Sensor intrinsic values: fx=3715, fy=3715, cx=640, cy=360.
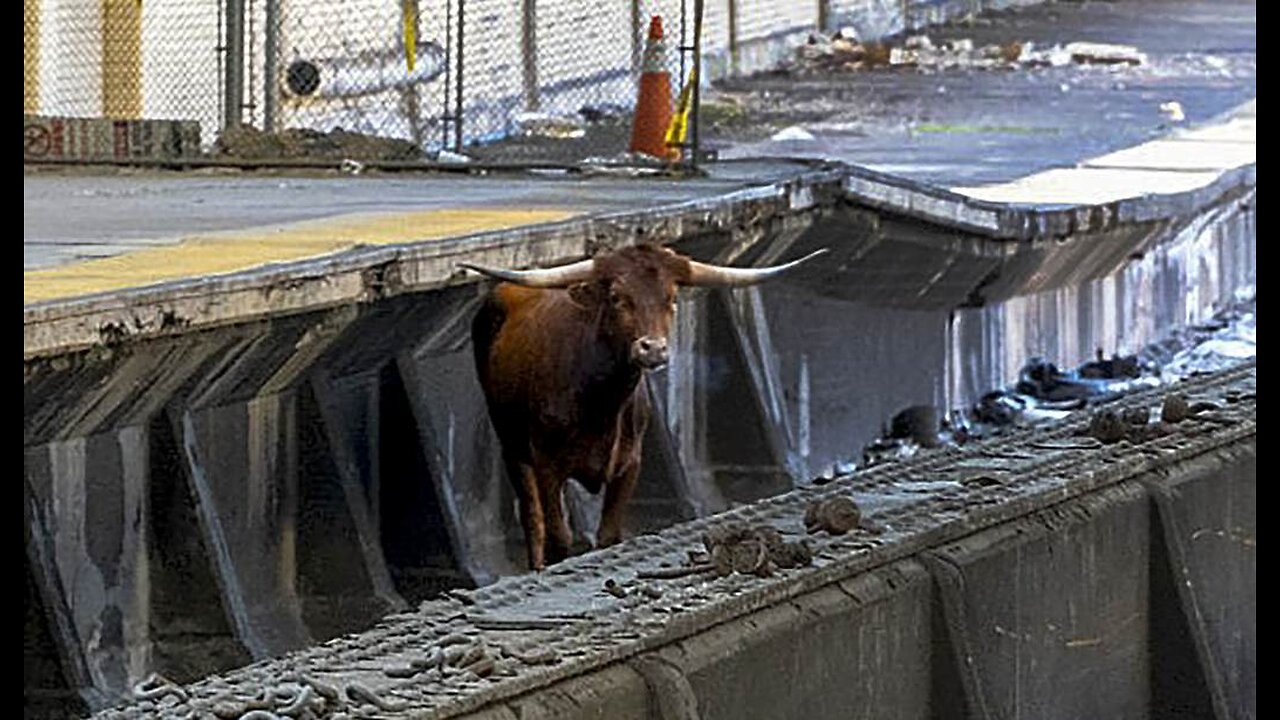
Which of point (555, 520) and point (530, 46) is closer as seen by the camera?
point (555, 520)

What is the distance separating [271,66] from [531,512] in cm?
964

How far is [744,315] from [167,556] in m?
6.16

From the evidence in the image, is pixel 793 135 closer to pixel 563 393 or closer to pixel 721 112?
pixel 721 112

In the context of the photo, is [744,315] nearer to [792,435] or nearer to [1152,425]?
[792,435]

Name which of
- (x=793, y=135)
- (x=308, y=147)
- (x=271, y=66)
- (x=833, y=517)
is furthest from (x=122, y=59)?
(x=833, y=517)

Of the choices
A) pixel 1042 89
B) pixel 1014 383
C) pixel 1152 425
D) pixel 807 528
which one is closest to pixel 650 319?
pixel 1152 425

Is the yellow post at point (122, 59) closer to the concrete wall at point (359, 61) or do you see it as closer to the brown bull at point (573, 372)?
the concrete wall at point (359, 61)

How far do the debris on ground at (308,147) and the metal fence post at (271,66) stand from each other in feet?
4.77

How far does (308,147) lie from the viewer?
21.8 metres

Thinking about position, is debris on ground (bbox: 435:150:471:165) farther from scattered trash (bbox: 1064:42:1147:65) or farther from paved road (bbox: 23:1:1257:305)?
scattered trash (bbox: 1064:42:1147:65)

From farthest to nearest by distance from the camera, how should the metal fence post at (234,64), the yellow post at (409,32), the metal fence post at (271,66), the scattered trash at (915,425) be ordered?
1. the yellow post at (409,32)
2. the metal fence post at (271,66)
3. the metal fence post at (234,64)
4. the scattered trash at (915,425)

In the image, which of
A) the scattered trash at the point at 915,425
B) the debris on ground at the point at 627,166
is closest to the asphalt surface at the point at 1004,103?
the debris on ground at the point at 627,166

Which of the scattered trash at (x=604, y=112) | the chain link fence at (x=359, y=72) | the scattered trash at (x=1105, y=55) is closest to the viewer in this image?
the chain link fence at (x=359, y=72)

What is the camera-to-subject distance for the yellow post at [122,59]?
23.4 metres
